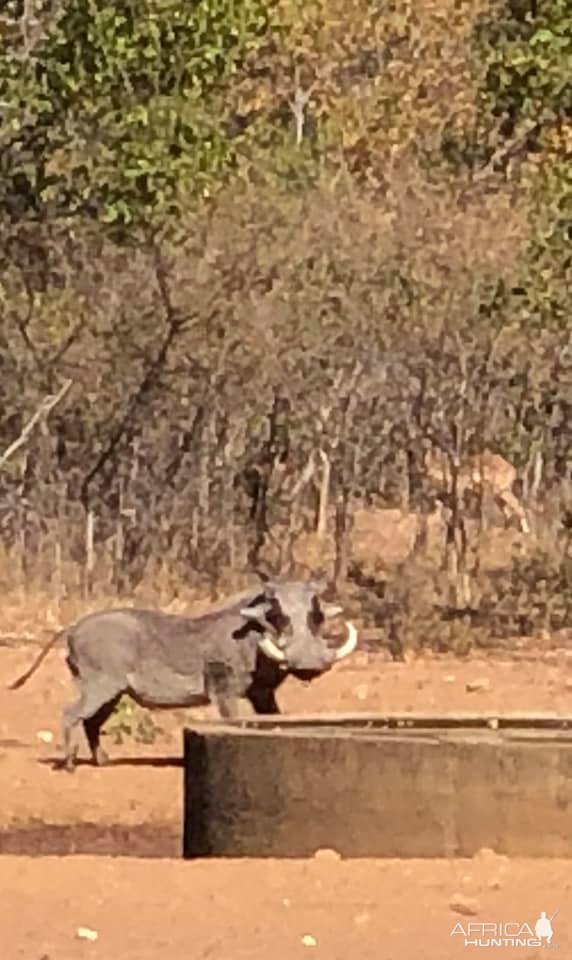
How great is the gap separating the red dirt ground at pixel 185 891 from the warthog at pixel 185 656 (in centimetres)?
49

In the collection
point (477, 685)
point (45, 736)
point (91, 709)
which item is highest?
point (477, 685)

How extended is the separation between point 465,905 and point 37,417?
12.2 meters

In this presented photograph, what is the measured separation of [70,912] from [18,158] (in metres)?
11.7

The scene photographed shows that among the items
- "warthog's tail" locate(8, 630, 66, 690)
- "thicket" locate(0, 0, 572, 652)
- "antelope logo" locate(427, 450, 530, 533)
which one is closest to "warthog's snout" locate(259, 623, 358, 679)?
"warthog's tail" locate(8, 630, 66, 690)

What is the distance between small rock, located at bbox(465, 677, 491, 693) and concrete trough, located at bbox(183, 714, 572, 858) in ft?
20.3

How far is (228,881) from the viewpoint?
326 inches

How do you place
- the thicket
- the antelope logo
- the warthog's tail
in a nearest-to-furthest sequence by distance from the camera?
the warthog's tail
the thicket
the antelope logo

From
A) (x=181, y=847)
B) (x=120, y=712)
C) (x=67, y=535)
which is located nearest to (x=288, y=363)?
(x=67, y=535)

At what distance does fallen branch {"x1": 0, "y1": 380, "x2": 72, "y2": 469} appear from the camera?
19.5m

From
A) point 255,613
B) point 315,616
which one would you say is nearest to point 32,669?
point 255,613

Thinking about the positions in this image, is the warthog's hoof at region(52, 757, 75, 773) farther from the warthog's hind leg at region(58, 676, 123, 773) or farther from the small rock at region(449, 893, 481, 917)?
the small rock at region(449, 893, 481, 917)

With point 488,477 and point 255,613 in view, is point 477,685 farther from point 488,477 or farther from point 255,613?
point 488,477

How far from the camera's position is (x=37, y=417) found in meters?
19.5

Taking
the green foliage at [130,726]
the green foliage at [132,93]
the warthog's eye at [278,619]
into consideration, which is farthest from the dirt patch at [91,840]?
the green foliage at [132,93]
